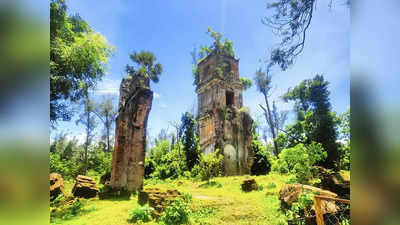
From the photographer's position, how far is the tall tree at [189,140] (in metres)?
16.8

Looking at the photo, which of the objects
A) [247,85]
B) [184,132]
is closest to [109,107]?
[184,132]

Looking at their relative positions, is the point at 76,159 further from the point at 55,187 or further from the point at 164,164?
the point at 55,187

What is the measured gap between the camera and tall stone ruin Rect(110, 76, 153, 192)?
8000mm

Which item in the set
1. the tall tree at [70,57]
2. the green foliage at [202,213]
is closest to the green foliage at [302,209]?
the green foliage at [202,213]

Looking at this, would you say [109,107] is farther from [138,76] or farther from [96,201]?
Answer: [96,201]

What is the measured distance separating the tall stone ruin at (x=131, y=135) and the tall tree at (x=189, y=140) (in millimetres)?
8504

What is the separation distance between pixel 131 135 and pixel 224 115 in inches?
350

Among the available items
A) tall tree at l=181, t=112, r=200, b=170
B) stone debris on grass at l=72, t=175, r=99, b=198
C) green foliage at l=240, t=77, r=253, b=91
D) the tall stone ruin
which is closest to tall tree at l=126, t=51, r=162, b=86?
the tall stone ruin

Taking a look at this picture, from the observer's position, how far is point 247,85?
20.3m

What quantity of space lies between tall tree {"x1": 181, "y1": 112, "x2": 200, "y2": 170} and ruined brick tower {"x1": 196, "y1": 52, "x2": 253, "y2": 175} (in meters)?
0.92

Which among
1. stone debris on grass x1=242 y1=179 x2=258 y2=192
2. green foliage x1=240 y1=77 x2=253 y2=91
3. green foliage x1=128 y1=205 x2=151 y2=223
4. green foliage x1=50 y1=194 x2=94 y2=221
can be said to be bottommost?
stone debris on grass x1=242 y1=179 x2=258 y2=192

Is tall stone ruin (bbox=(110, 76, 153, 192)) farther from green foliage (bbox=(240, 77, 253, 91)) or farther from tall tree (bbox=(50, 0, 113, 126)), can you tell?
green foliage (bbox=(240, 77, 253, 91))

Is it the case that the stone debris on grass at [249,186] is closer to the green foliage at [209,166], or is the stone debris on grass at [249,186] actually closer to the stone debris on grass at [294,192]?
the stone debris on grass at [294,192]

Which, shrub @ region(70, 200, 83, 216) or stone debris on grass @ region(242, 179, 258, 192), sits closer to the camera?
shrub @ region(70, 200, 83, 216)
